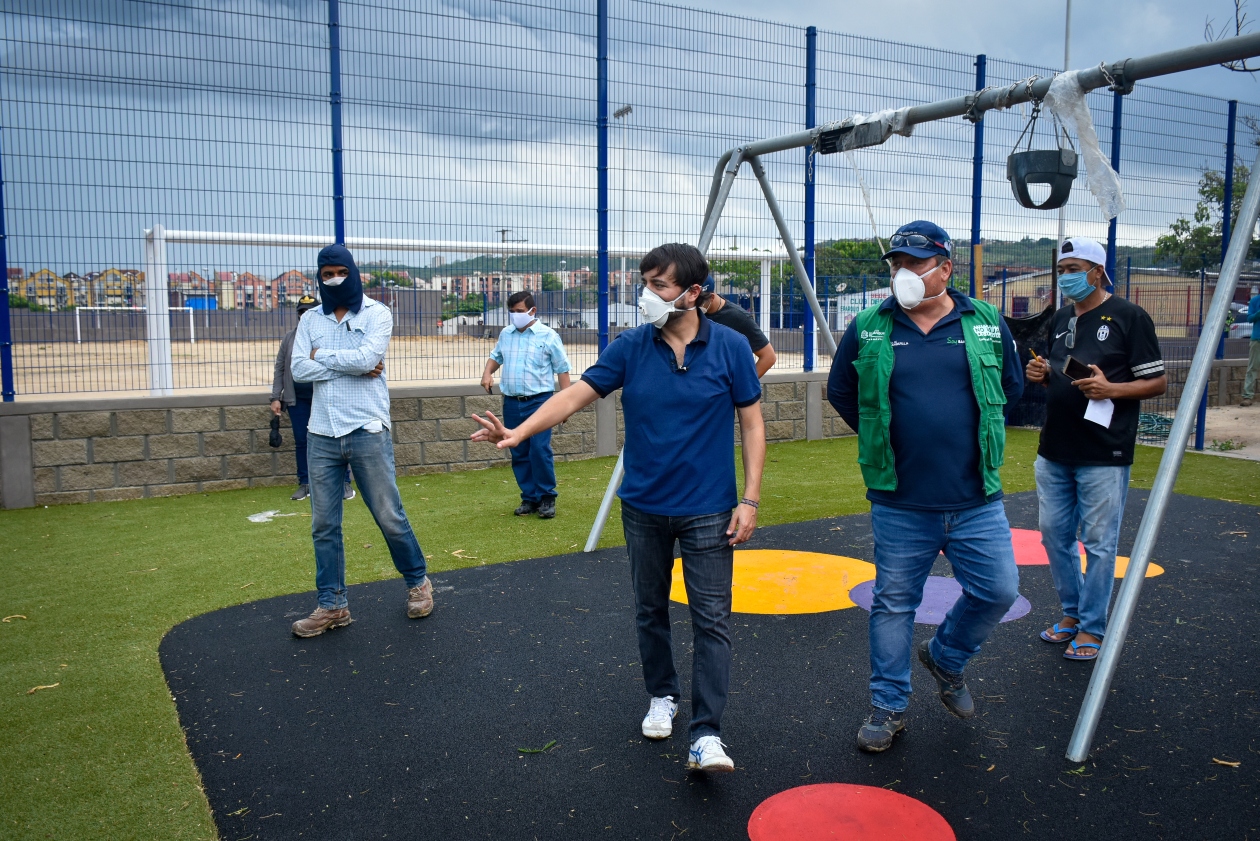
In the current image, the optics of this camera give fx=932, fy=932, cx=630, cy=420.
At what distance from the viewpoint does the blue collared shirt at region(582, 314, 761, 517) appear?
340 centimetres

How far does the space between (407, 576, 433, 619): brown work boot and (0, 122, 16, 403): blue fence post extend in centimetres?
522

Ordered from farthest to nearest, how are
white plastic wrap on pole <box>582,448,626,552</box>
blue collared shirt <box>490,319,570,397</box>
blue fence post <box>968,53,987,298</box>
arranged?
blue fence post <box>968,53,987,298</box>
blue collared shirt <box>490,319,570,397</box>
white plastic wrap on pole <box>582,448,626,552</box>

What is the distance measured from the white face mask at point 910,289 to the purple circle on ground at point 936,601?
2.00 meters

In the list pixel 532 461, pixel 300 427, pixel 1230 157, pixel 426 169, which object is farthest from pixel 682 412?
pixel 1230 157

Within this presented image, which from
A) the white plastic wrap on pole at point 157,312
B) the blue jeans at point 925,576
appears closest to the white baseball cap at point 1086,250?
the blue jeans at point 925,576

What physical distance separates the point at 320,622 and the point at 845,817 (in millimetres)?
2941

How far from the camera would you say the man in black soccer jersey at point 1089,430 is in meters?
4.33

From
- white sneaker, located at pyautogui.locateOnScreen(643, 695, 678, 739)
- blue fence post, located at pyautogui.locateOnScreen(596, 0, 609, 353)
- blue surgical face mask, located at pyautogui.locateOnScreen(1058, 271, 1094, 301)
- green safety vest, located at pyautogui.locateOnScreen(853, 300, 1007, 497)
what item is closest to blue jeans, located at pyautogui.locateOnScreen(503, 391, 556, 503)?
blue fence post, located at pyautogui.locateOnScreen(596, 0, 609, 353)

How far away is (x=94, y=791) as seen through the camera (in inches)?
128

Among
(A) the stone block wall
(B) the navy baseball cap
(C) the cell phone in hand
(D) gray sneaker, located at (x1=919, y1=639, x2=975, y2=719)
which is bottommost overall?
(D) gray sneaker, located at (x1=919, y1=639, x2=975, y2=719)

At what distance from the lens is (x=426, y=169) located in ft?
30.2

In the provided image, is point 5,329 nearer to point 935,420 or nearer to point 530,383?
point 530,383

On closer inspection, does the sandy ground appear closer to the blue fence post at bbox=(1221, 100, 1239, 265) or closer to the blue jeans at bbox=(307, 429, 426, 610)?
the blue jeans at bbox=(307, 429, 426, 610)

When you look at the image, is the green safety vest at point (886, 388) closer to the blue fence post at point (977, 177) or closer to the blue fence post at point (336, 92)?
the blue fence post at point (336, 92)
